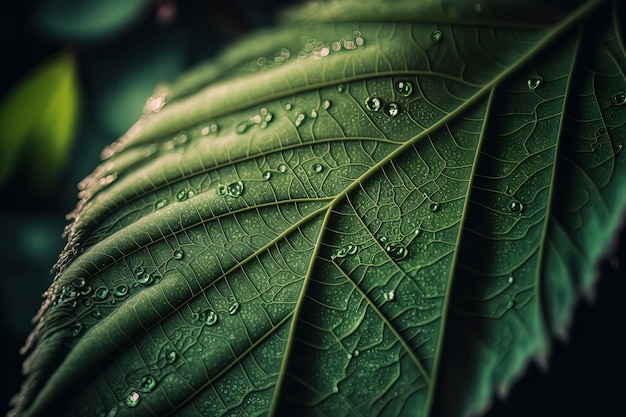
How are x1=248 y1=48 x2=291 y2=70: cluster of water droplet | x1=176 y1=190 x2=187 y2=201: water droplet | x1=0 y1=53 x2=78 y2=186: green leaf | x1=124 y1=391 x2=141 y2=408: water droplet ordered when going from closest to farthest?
x1=124 y1=391 x2=141 y2=408: water droplet → x1=176 y1=190 x2=187 y2=201: water droplet → x1=248 y1=48 x2=291 y2=70: cluster of water droplet → x1=0 y1=53 x2=78 y2=186: green leaf

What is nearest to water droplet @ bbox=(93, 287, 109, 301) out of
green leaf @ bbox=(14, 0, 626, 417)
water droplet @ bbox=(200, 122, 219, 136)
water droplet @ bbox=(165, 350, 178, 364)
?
green leaf @ bbox=(14, 0, 626, 417)

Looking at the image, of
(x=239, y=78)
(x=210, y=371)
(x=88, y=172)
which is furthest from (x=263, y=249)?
(x=88, y=172)

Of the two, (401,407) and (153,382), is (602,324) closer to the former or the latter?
(401,407)

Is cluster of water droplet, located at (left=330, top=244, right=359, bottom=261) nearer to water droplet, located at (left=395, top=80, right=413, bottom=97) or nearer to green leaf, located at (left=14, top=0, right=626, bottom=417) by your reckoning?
green leaf, located at (left=14, top=0, right=626, bottom=417)

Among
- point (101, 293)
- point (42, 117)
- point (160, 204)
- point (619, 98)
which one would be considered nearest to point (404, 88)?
point (619, 98)

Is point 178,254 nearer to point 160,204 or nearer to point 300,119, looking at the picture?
point 160,204

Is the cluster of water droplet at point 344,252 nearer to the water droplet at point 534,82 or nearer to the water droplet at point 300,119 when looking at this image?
the water droplet at point 300,119
